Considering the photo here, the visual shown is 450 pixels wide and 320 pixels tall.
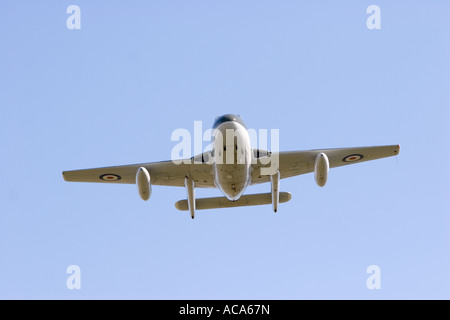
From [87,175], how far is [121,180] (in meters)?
2.00

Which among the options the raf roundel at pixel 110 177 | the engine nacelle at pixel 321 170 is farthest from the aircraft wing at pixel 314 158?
the raf roundel at pixel 110 177

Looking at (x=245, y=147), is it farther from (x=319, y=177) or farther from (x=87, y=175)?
(x=87, y=175)

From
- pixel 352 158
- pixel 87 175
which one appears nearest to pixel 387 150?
pixel 352 158

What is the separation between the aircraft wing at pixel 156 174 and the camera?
3412 centimetres

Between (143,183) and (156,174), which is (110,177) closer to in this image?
(156,174)

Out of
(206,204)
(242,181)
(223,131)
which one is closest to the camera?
(223,131)

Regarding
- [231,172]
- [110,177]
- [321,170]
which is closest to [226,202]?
[231,172]

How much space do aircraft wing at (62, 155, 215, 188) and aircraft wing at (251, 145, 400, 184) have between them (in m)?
2.94

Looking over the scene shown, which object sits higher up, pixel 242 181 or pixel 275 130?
pixel 275 130

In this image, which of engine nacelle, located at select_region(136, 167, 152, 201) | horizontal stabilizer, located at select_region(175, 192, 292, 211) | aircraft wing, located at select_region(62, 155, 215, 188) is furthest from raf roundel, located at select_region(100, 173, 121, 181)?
engine nacelle, located at select_region(136, 167, 152, 201)

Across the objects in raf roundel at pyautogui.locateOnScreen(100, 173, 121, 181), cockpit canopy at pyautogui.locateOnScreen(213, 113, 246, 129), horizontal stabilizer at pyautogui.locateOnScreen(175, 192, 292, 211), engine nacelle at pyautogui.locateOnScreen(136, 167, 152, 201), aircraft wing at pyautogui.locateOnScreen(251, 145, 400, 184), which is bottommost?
horizontal stabilizer at pyautogui.locateOnScreen(175, 192, 292, 211)

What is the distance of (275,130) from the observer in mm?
32469

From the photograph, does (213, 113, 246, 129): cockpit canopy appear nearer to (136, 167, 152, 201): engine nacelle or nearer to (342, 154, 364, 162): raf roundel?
(136, 167, 152, 201): engine nacelle

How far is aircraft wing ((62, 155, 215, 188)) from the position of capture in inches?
1344
